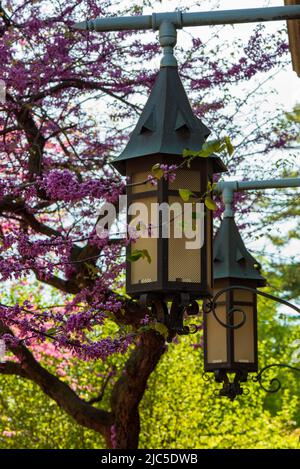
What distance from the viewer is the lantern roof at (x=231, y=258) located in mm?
6742

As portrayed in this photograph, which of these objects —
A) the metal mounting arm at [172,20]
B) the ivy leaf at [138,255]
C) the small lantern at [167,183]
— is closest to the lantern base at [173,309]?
the small lantern at [167,183]

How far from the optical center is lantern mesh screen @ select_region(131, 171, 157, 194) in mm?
3793

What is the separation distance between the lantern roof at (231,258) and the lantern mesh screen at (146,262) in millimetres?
2950

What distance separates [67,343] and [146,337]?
6.01 meters

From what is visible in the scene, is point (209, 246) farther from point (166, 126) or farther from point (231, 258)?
point (231, 258)

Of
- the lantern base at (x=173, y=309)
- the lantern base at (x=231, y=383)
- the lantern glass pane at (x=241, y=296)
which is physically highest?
the lantern glass pane at (x=241, y=296)

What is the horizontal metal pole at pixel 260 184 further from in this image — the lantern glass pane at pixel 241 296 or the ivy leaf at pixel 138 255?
the ivy leaf at pixel 138 255

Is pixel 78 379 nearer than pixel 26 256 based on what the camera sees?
No

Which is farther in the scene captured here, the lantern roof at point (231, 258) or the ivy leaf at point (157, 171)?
the lantern roof at point (231, 258)

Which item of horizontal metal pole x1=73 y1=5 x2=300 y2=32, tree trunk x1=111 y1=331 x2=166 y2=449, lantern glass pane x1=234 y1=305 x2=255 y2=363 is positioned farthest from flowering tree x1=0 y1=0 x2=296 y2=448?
horizontal metal pole x1=73 y1=5 x2=300 y2=32

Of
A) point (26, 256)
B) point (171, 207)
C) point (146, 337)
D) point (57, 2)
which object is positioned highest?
point (57, 2)

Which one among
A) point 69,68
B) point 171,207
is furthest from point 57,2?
point 171,207

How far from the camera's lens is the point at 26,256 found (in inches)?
259
